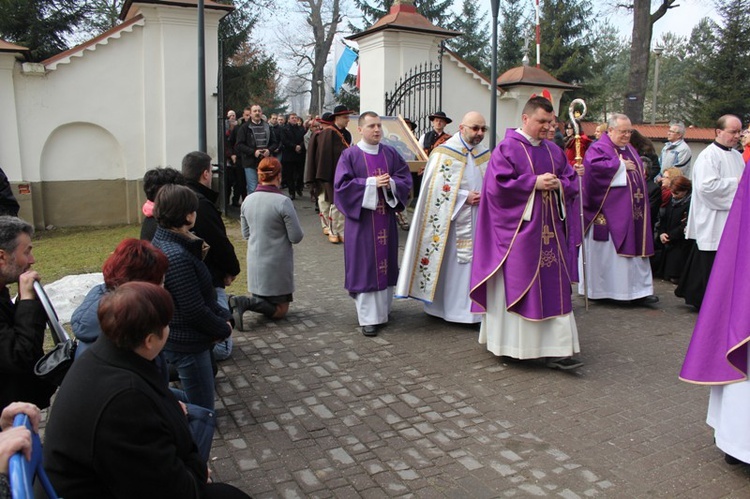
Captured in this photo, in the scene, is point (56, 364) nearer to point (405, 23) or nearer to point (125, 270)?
point (125, 270)

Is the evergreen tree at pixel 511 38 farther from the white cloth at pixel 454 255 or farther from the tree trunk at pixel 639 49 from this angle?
the white cloth at pixel 454 255

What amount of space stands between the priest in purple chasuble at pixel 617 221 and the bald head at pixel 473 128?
1714mm

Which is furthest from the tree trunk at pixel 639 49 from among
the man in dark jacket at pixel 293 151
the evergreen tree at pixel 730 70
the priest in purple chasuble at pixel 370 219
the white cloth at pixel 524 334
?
the white cloth at pixel 524 334

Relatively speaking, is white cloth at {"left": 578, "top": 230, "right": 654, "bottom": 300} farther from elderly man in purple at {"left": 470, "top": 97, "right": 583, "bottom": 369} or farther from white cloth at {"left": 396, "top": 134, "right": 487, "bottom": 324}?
elderly man in purple at {"left": 470, "top": 97, "right": 583, "bottom": 369}

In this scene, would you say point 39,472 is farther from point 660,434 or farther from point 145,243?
point 660,434

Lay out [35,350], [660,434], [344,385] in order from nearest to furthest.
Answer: [35,350] → [660,434] → [344,385]

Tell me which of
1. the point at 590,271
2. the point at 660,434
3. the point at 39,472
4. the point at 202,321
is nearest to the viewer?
the point at 39,472

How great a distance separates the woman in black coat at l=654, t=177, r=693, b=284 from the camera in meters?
8.00

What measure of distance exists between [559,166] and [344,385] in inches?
97.8

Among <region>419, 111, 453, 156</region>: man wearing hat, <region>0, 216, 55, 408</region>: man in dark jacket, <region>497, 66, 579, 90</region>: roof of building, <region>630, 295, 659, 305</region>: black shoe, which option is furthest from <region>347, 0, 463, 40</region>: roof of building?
<region>0, 216, 55, 408</region>: man in dark jacket

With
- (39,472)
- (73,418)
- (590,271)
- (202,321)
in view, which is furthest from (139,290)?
(590,271)

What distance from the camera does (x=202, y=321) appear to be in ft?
12.6

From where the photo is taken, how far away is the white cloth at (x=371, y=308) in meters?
6.43

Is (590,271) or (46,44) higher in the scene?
(46,44)
